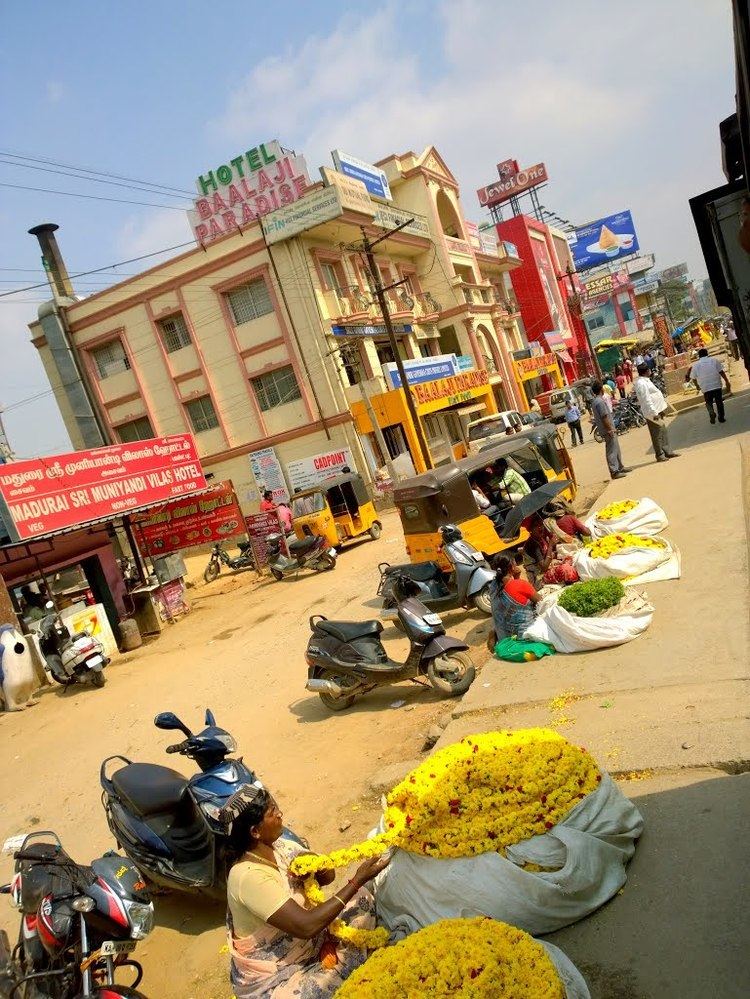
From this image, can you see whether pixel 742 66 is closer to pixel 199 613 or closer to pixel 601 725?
pixel 601 725

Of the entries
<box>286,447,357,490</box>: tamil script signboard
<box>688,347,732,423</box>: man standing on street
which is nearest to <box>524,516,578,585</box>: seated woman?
<box>688,347,732,423</box>: man standing on street

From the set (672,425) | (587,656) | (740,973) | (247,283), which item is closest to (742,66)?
(740,973)

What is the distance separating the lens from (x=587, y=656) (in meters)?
5.79

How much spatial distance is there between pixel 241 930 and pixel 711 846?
2.06 meters

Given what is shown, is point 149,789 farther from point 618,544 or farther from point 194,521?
point 194,521

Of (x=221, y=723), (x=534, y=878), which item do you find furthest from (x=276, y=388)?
(x=534, y=878)

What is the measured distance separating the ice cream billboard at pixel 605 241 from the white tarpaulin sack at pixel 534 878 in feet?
225

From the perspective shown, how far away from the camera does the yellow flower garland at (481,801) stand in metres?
3.05

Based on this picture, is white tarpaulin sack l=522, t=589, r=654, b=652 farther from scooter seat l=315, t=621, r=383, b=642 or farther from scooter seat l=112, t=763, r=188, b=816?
scooter seat l=112, t=763, r=188, b=816

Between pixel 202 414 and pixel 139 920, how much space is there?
2482cm

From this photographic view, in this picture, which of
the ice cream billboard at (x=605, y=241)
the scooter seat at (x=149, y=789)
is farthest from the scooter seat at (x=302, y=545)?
the ice cream billboard at (x=605, y=241)

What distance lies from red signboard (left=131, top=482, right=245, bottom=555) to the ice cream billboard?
5734 cm

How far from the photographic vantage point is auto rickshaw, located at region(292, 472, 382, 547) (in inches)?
661

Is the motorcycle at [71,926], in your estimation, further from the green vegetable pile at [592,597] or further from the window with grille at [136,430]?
the window with grille at [136,430]
